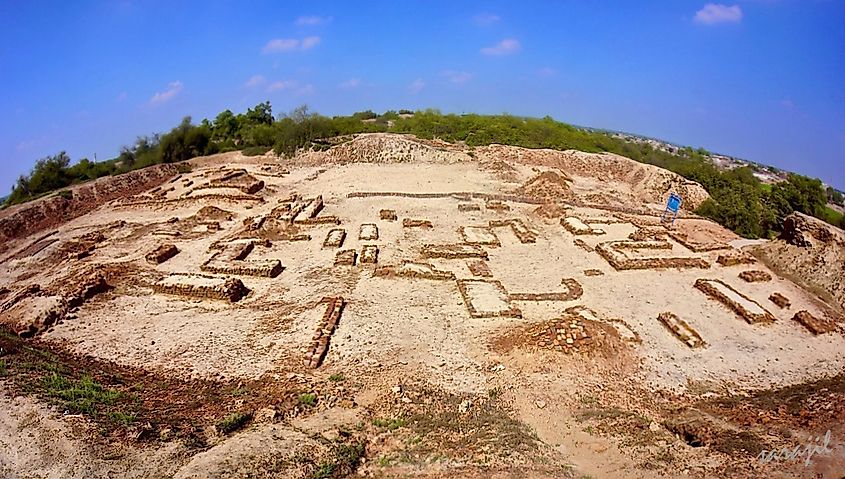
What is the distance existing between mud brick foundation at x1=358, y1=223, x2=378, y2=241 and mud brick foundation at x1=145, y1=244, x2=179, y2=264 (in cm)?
609

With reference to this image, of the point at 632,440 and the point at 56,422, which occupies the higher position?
the point at 56,422

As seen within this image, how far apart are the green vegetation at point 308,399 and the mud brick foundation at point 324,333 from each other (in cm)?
109

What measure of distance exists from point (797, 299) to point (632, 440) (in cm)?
988

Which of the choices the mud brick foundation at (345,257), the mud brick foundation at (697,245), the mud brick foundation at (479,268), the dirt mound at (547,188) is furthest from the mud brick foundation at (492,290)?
the dirt mound at (547,188)

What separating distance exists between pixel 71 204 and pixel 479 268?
21730mm

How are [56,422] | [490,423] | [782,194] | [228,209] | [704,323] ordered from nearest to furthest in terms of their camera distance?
[56,422] < [490,423] < [704,323] < [228,209] < [782,194]

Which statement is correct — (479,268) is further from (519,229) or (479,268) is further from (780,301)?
(780,301)

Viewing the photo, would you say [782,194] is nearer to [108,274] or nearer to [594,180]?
[594,180]

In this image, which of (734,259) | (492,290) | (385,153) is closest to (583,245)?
(734,259)

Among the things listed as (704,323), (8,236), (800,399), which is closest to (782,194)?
(704,323)

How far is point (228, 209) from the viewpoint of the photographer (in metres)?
22.1

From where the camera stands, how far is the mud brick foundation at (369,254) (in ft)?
48.3

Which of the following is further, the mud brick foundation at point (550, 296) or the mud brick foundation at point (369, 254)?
the mud brick foundation at point (369, 254)

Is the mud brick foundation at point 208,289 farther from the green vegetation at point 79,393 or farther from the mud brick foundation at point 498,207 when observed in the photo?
the mud brick foundation at point 498,207
